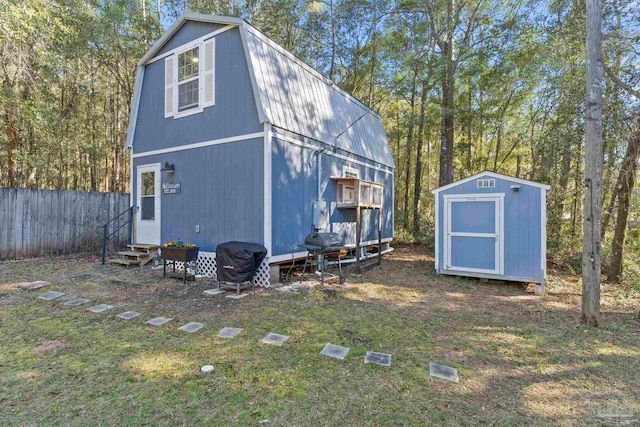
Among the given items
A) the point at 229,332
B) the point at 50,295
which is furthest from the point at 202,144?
the point at 229,332

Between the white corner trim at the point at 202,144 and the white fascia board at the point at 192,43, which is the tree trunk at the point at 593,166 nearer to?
the white corner trim at the point at 202,144

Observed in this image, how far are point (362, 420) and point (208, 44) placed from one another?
7064 mm

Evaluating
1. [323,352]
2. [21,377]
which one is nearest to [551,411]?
[323,352]

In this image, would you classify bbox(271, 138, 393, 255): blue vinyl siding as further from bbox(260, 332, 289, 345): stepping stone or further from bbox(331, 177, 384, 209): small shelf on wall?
bbox(260, 332, 289, 345): stepping stone

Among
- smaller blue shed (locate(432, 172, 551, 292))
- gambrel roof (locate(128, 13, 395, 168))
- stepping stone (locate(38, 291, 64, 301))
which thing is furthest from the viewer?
gambrel roof (locate(128, 13, 395, 168))

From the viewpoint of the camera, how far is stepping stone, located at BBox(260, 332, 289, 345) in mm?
3236

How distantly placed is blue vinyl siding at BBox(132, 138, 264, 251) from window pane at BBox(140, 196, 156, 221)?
1.40ft

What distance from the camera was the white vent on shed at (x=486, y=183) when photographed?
5953 mm

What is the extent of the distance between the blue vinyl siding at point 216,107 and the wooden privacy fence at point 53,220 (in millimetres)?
2792

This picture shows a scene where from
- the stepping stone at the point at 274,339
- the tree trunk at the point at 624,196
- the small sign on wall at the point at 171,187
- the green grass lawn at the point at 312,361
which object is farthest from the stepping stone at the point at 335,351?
the tree trunk at the point at 624,196

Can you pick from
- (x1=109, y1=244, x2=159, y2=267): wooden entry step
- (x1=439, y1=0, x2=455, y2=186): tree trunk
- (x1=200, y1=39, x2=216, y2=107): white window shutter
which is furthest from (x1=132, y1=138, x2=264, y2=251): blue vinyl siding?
(x1=439, y1=0, x2=455, y2=186): tree trunk

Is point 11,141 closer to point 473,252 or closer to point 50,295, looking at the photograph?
point 50,295

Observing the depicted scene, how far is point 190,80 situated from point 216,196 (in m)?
2.72

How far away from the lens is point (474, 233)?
6.16 metres
